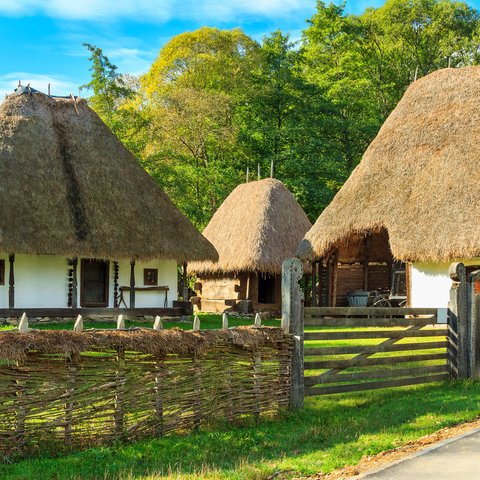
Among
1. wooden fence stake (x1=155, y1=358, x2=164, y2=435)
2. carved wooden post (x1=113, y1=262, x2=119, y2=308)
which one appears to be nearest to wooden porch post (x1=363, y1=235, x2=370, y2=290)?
carved wooden post (x1=113, y1=262, x2=119, y2=308)

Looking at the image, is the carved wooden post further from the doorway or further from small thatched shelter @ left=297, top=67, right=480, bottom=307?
the doorway

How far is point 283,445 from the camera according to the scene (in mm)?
7875

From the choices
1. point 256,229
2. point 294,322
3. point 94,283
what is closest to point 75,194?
point 94,283

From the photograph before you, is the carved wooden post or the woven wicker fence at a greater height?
the carved wooden post

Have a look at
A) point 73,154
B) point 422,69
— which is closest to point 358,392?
point 73,154

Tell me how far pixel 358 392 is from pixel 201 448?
11.6 ft

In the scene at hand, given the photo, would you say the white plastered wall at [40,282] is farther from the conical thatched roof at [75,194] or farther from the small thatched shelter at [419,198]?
the small thatched shelter at [419,198]

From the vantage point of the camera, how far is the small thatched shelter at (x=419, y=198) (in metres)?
20.7

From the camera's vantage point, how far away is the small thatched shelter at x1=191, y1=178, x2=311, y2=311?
28203 millimetres

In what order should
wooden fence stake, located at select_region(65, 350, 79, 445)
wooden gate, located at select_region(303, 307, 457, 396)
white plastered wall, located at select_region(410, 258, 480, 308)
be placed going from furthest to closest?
white plastered wall, located at select_region(410, 258, 480, 308), wooden gate, located at select_region(303, 307, 457, 396), wooden fence stake, located at select_region(65, 350, 79, 445)

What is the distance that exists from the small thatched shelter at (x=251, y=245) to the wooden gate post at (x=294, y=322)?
18.0 metres

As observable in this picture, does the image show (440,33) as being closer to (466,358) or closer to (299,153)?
(299,153)

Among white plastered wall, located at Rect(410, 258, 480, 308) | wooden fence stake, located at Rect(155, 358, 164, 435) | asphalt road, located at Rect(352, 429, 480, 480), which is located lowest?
asphalt road, located at Rect(352, 429, 480, 480)

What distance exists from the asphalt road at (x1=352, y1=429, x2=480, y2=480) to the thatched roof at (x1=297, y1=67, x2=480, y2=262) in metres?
12.9
